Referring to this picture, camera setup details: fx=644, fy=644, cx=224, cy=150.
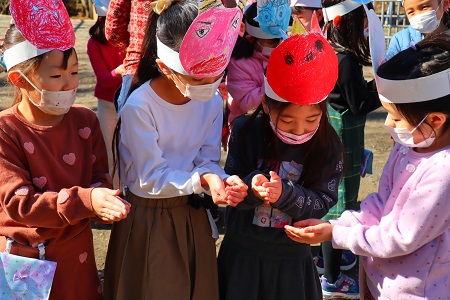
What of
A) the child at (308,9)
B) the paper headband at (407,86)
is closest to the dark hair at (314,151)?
the paper headband at (407,86)

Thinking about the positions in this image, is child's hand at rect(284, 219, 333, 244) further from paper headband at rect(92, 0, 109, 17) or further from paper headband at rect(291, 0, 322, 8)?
paper headband at rect(92, 0, 109, 17)

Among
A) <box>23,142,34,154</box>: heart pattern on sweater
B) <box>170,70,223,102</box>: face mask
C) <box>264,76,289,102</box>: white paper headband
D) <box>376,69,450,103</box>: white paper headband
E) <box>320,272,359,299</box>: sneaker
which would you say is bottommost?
<box>320,272,359,299</box>: sneaker

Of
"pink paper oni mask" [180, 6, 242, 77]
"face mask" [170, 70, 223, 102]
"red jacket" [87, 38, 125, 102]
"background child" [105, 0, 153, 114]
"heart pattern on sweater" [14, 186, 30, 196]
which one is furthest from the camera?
"red jacket" [87, 38, 125, 102]

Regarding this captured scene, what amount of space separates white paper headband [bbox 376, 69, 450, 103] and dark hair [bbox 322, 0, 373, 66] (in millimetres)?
1421

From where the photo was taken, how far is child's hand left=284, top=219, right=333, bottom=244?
2459 mm

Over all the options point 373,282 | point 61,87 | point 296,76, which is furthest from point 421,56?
point 61,87

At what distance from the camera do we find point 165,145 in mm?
2744

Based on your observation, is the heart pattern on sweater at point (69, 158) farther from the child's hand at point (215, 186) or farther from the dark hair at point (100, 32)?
the dark hair at point (100, 32)

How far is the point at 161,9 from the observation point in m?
2.69

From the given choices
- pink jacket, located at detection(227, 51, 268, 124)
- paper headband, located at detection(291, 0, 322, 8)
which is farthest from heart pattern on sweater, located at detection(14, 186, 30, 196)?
paper headband, located at detection(291, 0, 322, 8)

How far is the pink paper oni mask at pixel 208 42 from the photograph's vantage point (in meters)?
2.53

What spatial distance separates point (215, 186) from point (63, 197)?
0.58m

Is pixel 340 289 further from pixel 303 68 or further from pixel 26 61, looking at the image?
pixel 26 61

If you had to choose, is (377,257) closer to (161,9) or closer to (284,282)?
(284,282)
